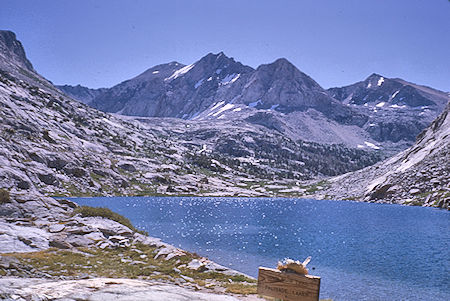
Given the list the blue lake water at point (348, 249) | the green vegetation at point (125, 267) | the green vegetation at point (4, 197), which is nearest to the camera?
the green vegetation at point (125, 267)

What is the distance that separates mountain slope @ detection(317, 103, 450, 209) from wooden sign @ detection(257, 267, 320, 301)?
326ft

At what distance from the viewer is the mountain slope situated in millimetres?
105062

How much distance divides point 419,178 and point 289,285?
12495 cm

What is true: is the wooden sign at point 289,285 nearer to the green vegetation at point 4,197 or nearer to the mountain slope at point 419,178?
the green vegetation at point 4,197

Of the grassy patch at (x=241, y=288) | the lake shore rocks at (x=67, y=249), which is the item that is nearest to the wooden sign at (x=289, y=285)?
the lake shore rocks at (x=67, y=249)

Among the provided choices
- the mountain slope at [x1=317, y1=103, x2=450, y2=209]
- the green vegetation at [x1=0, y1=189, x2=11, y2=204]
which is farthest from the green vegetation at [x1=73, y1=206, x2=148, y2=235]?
the mountain slope at [x1=317, y1=103, x2=450, y2=209]

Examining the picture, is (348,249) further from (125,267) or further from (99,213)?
(99,213)

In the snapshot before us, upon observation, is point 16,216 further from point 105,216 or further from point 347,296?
point 347,296

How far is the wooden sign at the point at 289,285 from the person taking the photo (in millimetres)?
10695

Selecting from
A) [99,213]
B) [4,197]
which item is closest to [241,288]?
[99,213]

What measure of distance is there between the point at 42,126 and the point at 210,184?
315 ft

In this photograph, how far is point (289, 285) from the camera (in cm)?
1109

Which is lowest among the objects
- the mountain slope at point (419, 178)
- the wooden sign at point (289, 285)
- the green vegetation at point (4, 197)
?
the wooden sign at point (289, 285)

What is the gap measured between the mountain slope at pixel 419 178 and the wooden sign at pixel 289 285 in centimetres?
9943
